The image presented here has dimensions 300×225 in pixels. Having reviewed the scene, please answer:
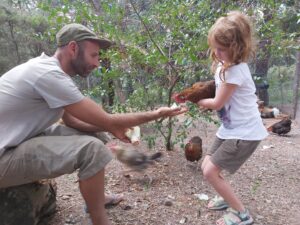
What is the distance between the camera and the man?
221cm

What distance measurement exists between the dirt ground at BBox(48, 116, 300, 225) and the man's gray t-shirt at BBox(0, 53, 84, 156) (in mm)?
845

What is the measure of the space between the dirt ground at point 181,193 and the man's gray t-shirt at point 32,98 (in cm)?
84

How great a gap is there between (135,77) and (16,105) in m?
2.30

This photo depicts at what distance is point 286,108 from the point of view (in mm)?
11148

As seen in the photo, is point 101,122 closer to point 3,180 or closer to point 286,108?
point 3,180

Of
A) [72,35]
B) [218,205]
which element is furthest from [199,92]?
[72,35]

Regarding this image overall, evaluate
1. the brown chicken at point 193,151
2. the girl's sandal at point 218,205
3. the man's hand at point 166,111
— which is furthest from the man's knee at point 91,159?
the brown chicken at point 193,151

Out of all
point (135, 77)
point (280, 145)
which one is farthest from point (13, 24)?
point (280, 145)

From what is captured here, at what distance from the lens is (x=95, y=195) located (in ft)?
7.39

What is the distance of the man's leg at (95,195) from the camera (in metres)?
2.22

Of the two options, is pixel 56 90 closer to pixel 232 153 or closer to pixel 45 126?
pixel 45 126

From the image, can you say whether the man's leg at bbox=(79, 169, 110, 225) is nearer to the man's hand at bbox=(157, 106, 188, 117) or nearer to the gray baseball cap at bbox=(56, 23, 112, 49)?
the man's hand at bbox=(157, 106, 188, 117)

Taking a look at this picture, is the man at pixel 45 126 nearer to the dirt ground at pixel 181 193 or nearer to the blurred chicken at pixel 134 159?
the blurred chicken at pixel 134 159

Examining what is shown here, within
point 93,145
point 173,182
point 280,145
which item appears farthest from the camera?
point 280,145
